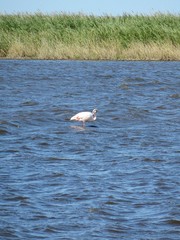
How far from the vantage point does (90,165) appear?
9.48 metres

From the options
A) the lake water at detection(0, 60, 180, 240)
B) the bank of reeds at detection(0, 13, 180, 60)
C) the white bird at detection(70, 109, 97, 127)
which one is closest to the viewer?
the lake water at detection(0, 60, 180, 240)

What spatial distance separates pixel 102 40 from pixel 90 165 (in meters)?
18.4

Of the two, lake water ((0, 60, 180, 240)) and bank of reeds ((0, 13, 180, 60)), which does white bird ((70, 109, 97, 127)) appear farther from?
bank of reeds ((0, 13, 180, 60))

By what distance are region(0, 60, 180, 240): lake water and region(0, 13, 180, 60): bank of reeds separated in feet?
24.0

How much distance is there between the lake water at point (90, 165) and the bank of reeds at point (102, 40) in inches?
287

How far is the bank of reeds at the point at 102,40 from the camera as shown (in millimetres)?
26859

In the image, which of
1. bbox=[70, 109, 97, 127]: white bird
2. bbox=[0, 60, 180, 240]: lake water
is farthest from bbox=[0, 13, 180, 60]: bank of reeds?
bbox=[70, 109, 97, 127]: white bird

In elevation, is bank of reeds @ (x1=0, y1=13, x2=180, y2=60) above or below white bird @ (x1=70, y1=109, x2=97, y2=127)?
above

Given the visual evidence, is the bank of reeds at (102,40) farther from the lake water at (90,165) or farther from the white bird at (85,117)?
the white bird at (85,117)

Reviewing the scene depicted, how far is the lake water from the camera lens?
704 centimetres

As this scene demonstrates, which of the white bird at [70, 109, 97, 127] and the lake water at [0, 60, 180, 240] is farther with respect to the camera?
the white bird at [70, 109, 97, 127]

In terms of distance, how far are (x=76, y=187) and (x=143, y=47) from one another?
1867cm

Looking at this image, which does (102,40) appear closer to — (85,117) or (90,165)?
(85,117)

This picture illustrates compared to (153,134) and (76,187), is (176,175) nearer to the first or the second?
(76,187)
